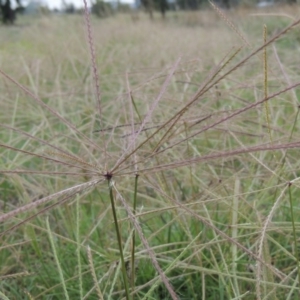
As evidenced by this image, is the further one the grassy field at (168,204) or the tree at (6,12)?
the tree at (6,12)

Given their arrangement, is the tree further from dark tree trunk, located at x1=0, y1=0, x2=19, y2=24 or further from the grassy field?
the grassy field

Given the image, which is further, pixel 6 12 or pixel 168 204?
pixel 6 12

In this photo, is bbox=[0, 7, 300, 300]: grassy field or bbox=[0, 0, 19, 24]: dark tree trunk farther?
bbox=[0, 0, 19, 24]: dark tree trunk

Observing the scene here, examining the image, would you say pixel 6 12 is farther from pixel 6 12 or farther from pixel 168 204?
pixel 168 204

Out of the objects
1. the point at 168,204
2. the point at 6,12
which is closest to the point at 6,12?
the point at 6,12

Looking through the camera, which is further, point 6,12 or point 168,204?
point 6,12

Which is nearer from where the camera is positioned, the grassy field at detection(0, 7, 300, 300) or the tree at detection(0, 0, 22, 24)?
the grassy field at detection(0, 7, 300, 300)

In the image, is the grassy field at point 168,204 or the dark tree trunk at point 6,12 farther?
the dark tree trunk at point 6,12

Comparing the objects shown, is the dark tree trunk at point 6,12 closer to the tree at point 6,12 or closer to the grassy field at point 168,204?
the tree at point 6,12

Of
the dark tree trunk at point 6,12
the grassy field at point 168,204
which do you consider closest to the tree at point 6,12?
the dark tree trunk at point 6,12

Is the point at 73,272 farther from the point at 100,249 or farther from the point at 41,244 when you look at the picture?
the point at 41,244

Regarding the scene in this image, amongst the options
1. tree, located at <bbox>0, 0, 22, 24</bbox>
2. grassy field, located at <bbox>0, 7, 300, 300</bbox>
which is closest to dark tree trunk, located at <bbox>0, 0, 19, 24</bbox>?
tree, located at <bbox>0, 0, 22, 24</bbox>
